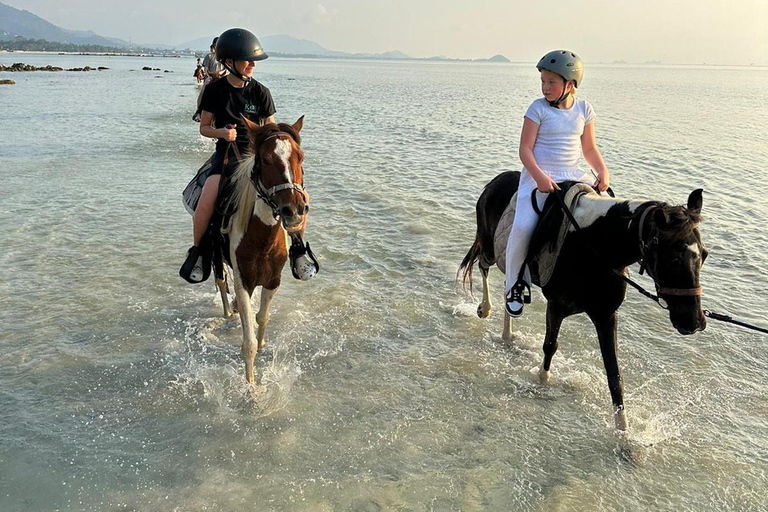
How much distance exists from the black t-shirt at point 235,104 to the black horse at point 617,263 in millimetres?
3183

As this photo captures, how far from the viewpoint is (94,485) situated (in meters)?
3.77

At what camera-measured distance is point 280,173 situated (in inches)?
157

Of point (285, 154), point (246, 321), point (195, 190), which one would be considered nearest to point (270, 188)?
point (285, 154)

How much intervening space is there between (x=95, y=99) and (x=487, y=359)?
34310 mm

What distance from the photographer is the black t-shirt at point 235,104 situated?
5.10 metres

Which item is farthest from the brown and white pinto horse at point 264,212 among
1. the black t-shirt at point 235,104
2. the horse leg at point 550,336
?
the horse leg at point 550,336

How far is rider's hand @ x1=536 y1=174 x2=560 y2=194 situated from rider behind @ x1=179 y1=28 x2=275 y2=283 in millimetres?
2864

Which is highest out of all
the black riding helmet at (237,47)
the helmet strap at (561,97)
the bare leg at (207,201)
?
the black riding helmet at (237,47)

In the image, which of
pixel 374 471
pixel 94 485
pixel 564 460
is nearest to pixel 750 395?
pixel 564 460

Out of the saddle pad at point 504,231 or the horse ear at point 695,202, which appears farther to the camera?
the saddle pad at point 504,231

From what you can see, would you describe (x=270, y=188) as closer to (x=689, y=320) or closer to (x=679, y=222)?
(x=679, y=222)

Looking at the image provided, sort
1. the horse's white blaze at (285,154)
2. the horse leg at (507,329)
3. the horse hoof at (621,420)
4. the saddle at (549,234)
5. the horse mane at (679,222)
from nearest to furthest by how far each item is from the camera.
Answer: the horse mane at (679,222) → the horse's white blaze at (285,154) → the horse hoof at (621,420) → the saddle at (549,234) → the horse leg at (507,329)

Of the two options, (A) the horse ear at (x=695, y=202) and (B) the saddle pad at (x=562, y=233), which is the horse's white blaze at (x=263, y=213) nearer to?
(B) the saddle pad at (x=562, y=233)

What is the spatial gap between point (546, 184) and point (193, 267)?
3602mm
